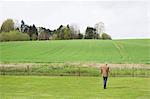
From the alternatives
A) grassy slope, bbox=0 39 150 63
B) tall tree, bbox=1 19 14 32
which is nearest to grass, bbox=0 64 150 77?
grassy slope, bbox=0 39 150 63

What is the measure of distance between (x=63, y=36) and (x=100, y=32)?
2104 cm

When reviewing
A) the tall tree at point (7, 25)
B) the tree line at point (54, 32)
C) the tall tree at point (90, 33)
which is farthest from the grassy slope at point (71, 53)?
the tall tree at point (90, 33)

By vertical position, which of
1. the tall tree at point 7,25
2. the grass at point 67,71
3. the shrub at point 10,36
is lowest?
the grass at point 67,71

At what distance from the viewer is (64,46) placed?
→ 73875mm

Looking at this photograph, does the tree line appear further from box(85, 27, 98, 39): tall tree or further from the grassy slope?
the grassy slope

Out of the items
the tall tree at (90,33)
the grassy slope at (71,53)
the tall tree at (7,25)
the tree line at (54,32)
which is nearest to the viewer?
the grassy slope at (71,53)

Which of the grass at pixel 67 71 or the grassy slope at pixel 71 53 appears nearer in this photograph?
the grass at pixel 67 71

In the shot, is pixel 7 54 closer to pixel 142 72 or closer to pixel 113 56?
pixel 113 56

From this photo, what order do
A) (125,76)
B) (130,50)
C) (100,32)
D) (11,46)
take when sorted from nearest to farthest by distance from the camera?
(125,76) < (130,50) < (11,46) < (100,32)

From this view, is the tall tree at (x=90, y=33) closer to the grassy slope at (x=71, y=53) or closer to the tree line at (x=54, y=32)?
the tree line at (x=54, y=32)

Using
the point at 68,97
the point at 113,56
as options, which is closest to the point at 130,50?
the point at 113,56

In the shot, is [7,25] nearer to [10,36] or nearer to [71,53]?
[10,36]

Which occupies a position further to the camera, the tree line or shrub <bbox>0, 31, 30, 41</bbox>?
the tree line

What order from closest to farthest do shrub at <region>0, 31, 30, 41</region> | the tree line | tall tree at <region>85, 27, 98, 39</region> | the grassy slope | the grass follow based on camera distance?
the grass
the grassy slope
shrub at <region>0, 31, 30, 41</region>
the tree line
tall tree at <region>85, 27, 98, 39</region>
